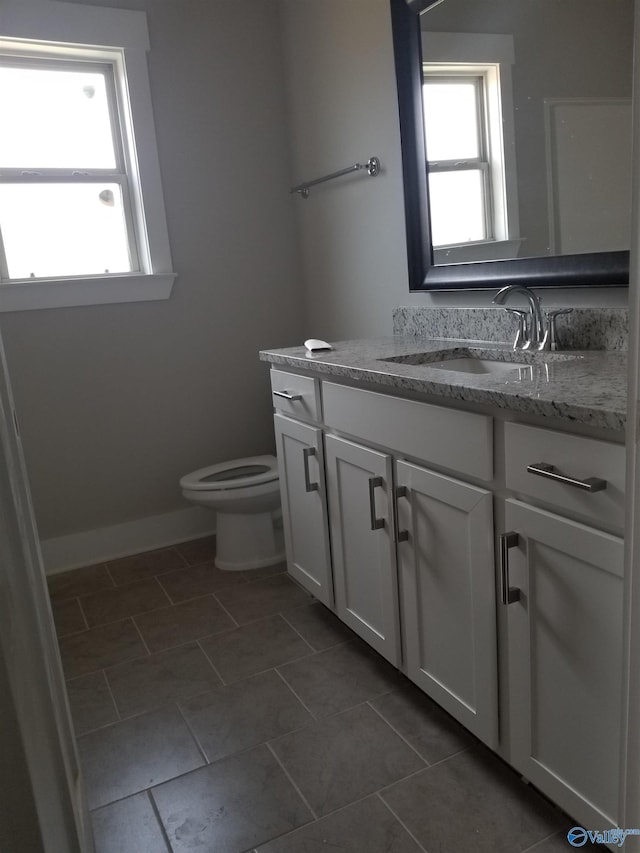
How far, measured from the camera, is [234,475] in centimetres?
298

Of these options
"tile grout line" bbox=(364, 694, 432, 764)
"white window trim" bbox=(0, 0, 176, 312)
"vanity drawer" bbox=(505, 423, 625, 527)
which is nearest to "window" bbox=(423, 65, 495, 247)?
"vanity drawer" bbox=(505, 423, 625, 527)

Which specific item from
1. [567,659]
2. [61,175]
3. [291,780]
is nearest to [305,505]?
[291,780]

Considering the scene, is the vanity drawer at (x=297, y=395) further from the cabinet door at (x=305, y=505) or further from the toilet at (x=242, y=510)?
the toilet at (x=242, y=510)

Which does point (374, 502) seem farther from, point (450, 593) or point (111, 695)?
point (111, 695)

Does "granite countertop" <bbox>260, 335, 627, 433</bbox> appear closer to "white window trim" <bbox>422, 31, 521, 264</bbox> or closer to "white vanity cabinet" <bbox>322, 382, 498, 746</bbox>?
"white vanity cabinet" <bbox>322, 382, 498, 746</bbox>

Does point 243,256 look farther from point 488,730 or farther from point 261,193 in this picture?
point 488,730

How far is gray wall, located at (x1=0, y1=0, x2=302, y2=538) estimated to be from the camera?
2.84 metres

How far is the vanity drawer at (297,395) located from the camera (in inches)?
81.4

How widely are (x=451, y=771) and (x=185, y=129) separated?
8.54 feet

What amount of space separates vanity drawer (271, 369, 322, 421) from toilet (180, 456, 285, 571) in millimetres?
470

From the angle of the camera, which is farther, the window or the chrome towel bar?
the chrome towel bar

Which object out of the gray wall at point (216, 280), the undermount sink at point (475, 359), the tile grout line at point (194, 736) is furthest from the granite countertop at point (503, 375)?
the tile grout line at point (194, 736)

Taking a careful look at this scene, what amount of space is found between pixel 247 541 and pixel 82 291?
1230 millimetres

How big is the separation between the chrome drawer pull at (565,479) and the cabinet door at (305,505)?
928 mm
